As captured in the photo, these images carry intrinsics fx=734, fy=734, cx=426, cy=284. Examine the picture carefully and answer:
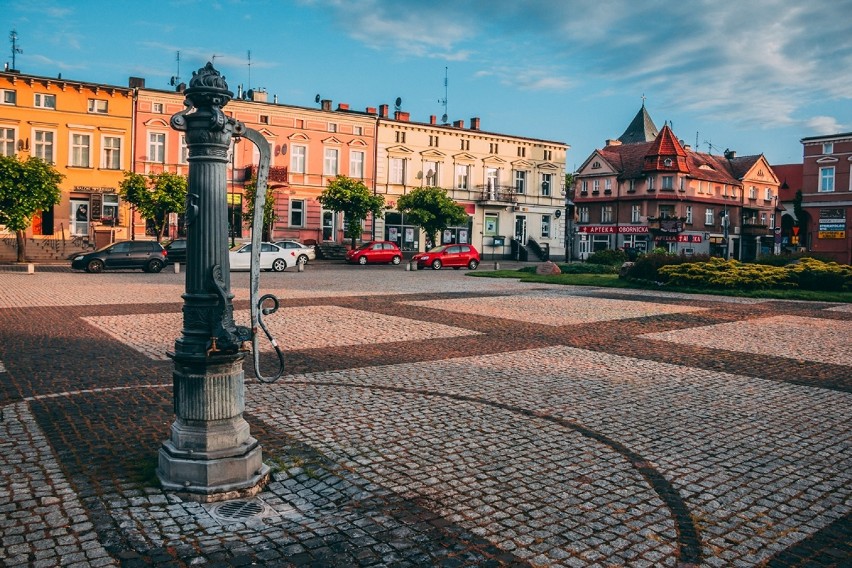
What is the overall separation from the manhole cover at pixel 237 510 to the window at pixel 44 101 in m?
41.0

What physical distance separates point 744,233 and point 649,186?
1267 cm

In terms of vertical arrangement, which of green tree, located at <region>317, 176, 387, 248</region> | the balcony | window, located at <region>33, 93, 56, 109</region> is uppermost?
window, located at <region>33, 93, 56, 109</region>

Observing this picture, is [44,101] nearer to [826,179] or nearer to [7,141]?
[7,141]

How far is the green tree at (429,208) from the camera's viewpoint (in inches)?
1812

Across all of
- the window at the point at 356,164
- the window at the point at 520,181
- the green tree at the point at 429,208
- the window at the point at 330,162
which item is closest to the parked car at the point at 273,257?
the green tree at the point at 429,208

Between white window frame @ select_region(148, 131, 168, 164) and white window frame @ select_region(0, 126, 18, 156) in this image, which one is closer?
white window frame @ select_region(0, 126, 18, 156)

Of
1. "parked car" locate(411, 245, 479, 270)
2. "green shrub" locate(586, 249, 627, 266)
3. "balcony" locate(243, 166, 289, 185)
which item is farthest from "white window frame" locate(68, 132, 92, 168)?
"green shrub" locate(586, 249, 627, 266)

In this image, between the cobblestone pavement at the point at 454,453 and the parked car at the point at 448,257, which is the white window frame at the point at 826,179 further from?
the cobblestone pavement at the point at 454,453

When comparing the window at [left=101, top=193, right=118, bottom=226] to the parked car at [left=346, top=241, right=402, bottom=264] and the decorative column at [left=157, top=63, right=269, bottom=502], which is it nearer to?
the parked car at [left=346, top=241, right=402, bottom=264]

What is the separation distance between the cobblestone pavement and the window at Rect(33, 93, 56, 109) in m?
31.7

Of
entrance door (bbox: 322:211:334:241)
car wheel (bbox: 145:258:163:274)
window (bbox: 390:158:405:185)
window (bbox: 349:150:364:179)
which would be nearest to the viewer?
car wheel (bbox: 145:258:163:274)

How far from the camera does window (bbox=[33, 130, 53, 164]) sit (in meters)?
39.1

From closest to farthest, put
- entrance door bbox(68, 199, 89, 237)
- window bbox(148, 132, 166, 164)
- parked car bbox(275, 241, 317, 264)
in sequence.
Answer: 1. parked car bbox(275, 241, 317, 264)
2. entrance door bbox(68, 199, 89, 237)
3. window bbox(148, 132, 166, 164)

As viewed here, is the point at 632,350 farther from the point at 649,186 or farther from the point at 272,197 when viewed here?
the point at 649,186
